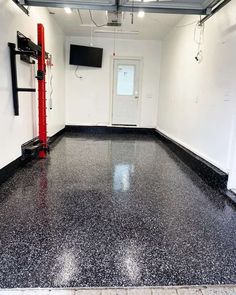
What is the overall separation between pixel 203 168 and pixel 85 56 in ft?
16.4

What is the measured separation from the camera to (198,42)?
402cm

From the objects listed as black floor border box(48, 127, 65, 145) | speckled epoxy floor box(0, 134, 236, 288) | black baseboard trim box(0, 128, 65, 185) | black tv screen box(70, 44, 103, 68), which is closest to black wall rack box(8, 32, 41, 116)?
black baseboard trim box(0, 128, 65, 185)

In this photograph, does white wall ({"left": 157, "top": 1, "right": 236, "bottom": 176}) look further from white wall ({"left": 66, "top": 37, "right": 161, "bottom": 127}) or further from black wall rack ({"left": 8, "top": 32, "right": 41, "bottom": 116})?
black wall rack ({"left": 8, "top": 32, "right": 41, "bottom": 116})

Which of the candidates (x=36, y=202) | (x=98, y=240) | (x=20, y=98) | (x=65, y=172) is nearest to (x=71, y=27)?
(x=20, y=98)

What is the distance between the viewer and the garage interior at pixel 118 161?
1.55 m

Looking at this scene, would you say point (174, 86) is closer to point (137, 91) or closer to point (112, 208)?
point (137, 91)

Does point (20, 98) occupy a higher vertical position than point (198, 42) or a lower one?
lower

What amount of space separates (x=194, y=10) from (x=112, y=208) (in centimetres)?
306

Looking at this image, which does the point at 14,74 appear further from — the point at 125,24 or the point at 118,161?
the point at 125,24

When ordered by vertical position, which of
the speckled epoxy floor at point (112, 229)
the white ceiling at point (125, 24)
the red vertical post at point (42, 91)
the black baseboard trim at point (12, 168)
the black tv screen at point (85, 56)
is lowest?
the speckled epoxy floor at point (112, 229)

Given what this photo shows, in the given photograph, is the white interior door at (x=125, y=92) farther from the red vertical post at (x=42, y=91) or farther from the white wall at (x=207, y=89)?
the red vertical post at (x=42, y=91)

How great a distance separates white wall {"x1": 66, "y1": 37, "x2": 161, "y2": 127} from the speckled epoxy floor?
3919 mm

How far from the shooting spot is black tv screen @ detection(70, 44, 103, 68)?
22.2ft

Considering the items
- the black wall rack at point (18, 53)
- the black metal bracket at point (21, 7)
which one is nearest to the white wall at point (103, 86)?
the black metal bracket at point (21, 7)
